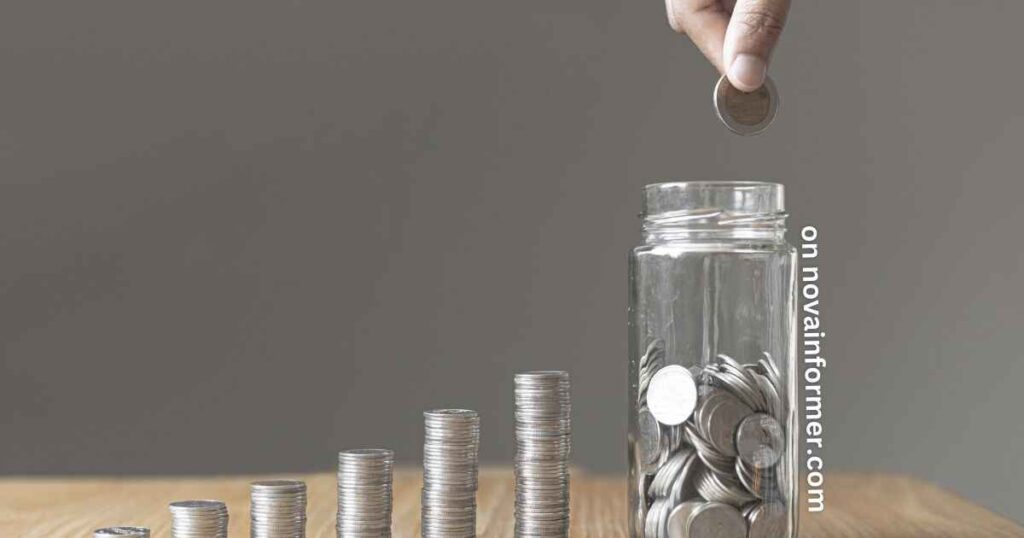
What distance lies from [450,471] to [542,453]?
85mm

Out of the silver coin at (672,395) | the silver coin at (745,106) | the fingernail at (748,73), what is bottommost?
the silver coin at (672,395)

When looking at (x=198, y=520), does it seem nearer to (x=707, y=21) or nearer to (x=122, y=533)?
(x=122, y=533)

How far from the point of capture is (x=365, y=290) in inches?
148

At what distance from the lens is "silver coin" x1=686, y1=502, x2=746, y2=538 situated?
1.16 meters

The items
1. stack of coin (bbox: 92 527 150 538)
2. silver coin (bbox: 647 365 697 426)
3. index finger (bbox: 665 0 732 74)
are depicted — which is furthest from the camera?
index finger (bbox: 665 0 732 74)

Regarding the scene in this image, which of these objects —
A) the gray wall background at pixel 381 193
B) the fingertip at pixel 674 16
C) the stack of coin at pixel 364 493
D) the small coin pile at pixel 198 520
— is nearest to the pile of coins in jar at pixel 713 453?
the stack of coin at pixel 364 493

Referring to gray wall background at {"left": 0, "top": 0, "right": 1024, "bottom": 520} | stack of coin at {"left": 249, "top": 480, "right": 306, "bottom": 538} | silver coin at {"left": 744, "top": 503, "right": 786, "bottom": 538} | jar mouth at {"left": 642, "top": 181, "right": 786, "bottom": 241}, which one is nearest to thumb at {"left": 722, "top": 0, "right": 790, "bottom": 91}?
jar mouth at {"left": 642, "top": 181, "right": 786, "bottom": 241}

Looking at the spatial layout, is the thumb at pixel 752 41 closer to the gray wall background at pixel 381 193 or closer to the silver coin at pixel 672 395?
the silver coin at pixel 672 395

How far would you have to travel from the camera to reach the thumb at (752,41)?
1.33 m

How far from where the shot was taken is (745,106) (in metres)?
1.34

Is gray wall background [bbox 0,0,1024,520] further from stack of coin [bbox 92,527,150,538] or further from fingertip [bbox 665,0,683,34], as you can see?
stack of coin [bbox 92,527,150,538]

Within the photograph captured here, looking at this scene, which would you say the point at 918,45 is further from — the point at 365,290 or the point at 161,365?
the point at 161,365

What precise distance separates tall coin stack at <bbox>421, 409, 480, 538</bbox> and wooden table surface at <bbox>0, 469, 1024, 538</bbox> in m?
0.13

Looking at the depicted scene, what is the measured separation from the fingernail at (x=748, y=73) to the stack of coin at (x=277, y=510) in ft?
1.81
